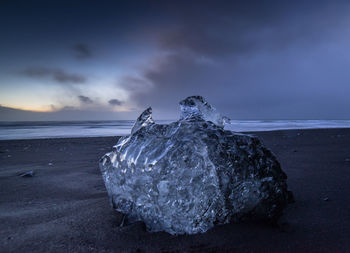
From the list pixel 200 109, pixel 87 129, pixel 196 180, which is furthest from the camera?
pixel 87 129

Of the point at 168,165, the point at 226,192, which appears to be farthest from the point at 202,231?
the point at 168,165

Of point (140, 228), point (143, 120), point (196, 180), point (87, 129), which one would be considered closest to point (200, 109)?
point (143, 120)

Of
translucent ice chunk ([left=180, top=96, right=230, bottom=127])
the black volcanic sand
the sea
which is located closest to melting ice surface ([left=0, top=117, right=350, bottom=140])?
the sea

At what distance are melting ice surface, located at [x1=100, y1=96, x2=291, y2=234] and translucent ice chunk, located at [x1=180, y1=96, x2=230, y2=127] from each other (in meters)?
0.49

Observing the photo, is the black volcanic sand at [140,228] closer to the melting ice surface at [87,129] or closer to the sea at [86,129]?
the melting ice surface at [87,129]

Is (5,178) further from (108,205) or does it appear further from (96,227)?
(96,227)

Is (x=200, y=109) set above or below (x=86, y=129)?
above

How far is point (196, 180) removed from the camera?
4.65 feet

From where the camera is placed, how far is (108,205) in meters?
1.91

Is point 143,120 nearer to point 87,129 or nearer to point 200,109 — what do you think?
point 200,109

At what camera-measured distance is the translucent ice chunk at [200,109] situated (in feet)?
7.09

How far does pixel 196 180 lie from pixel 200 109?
1.02 m

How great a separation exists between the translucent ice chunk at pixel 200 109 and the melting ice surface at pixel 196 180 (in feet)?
1.62

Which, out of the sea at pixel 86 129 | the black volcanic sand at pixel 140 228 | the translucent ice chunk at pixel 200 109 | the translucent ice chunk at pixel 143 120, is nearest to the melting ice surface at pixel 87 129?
the sea at pixel 86 129
